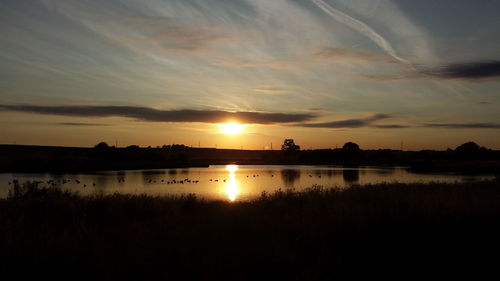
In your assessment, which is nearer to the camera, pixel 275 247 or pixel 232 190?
pixel 275 247

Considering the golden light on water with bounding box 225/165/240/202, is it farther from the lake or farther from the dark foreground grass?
the dark foreground grass

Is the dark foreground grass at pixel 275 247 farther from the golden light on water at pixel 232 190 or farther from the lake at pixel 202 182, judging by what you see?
the golden light on water at pixel 232 190

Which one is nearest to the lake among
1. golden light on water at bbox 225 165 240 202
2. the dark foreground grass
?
golden light on water at bbox 225 165 240 202

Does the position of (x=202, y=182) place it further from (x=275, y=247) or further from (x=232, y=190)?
(x=275, y=247)

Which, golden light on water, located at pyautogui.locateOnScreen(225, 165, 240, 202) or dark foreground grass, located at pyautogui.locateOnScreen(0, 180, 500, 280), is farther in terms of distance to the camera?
golden light on water, located at pyautogui.locateOnScreen(225, 165, 240, 202)

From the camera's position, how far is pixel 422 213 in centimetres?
1095

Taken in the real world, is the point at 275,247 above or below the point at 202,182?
above

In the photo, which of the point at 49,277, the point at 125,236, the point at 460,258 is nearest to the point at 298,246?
the point at 460,258

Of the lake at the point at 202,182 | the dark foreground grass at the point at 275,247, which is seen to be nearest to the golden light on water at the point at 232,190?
the lake at the point at 202,182

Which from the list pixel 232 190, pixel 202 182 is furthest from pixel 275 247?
pixel 202 182

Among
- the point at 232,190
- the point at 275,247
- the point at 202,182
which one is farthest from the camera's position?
the point at 202,182

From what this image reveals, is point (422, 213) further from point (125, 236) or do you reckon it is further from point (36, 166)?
point (36, 166)

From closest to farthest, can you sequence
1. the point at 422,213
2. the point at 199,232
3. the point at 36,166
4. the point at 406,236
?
the point at 406,236
the point at 199,232
the point at 422,213
the point at 36,166

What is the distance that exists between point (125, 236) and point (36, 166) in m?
80.0
